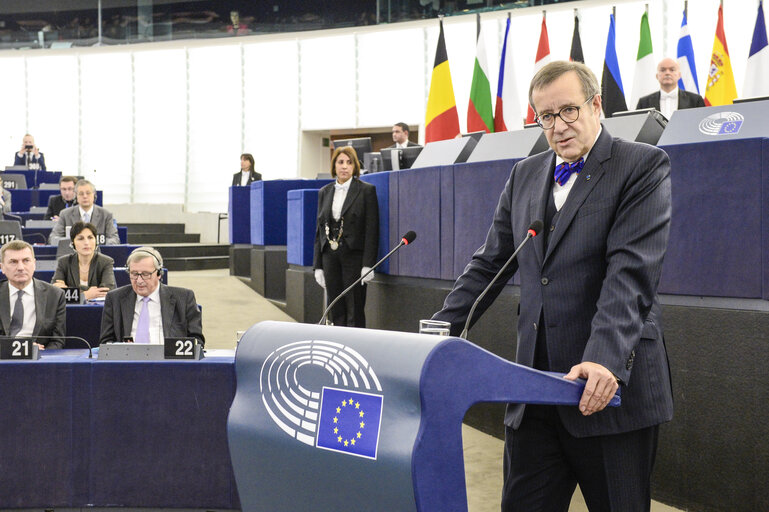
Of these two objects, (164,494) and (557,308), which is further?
(164,494)

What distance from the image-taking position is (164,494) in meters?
3.30

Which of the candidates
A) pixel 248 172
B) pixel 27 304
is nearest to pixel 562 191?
pixel 27 304

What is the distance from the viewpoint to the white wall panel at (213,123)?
46.3 ft

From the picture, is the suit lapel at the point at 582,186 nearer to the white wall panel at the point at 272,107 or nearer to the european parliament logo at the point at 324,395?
the european parliament logo at the point at 324,395

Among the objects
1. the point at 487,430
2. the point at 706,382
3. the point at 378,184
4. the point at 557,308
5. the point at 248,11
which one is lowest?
the point at 487,430

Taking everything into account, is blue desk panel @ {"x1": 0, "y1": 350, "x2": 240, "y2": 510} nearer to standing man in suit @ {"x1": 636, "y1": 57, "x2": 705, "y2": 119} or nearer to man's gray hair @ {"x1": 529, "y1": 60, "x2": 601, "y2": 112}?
man's gray hair @ {"x1": 529, "y1": 60, "x2": 601, "y2": 112}

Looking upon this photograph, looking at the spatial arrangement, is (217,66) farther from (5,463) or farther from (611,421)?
(611,421)

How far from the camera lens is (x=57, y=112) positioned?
14.6 m

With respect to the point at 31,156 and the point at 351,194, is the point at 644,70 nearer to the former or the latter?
the point at 351,194

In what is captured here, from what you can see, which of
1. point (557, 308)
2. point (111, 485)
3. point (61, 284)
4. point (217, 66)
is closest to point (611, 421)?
point (557, 308)

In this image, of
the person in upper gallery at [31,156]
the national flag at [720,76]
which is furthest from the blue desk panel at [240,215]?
the national flag at [720,76]

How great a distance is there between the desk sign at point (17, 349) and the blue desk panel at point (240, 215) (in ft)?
20.7

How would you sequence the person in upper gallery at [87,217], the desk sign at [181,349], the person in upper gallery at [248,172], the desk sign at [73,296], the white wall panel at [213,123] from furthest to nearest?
the white wall panel at [213,123]
the person in upper gallery at [248,172]
the person in upper gallery at [87,217]
the desk sign at [73,296]
the desk sign at [181,349]

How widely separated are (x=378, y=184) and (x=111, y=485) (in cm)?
329
